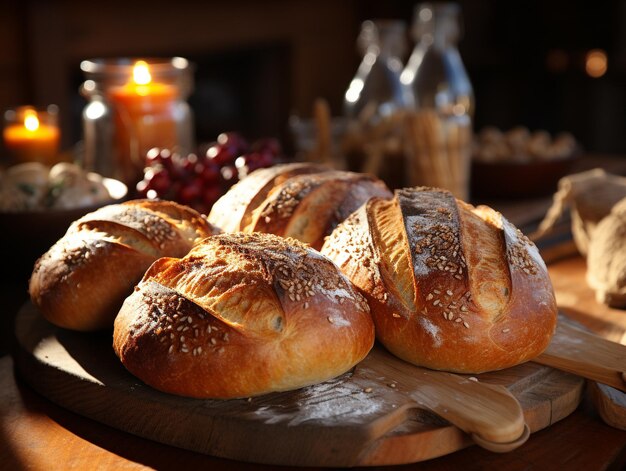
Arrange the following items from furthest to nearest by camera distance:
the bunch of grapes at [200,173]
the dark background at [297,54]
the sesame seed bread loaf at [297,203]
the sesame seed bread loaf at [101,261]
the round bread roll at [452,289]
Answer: the dark background at [297,54]
the bunch of grapes at [200,173]
the sesame seed bread loaf at [297,203]
the sesame seed bread loaf at [101,261]
the round bread roll at [452,289]

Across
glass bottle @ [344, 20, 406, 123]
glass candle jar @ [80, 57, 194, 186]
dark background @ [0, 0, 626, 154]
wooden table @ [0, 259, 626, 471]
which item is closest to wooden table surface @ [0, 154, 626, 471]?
wooden table @ [0, 259, 626, 471]

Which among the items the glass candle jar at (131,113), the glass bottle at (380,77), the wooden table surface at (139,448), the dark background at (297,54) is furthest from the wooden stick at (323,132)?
the dark background at (297,54)

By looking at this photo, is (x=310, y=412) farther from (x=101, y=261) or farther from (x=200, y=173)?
(x=200, y=173)

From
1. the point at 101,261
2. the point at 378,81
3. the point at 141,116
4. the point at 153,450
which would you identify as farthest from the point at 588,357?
the point at 378,81

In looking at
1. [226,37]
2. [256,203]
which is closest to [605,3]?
[226,37]

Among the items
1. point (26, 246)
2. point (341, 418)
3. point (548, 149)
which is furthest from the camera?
point (548, 149)

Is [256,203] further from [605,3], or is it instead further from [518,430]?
[605,3]

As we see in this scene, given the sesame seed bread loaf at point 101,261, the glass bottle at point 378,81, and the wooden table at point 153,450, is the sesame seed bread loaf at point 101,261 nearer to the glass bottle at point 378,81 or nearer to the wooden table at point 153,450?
the wooden table at point 153,450
